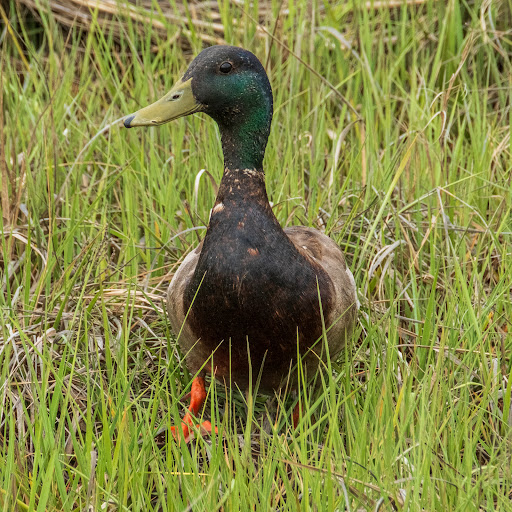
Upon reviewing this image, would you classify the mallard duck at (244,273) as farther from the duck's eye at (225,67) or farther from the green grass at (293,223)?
the green grass at (293,223)

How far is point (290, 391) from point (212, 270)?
565 mm

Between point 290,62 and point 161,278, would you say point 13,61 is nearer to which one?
point 290,62

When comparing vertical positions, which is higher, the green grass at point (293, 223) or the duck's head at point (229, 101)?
the duck's head at point (229, 101)

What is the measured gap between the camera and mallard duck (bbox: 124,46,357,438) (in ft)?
8.43

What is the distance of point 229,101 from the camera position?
8.83ft

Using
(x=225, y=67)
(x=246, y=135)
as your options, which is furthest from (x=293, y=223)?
(x=225, y=67)

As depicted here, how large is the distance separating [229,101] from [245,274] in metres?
0.56

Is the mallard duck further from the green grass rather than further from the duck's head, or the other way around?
the green grass

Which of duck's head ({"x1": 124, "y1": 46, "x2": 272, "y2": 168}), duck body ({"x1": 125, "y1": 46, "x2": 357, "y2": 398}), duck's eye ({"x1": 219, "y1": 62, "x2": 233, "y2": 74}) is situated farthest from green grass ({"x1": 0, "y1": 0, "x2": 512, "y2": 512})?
duck's eye ({"x1": 219, "y1": 62, "x2": 233, "y2": 74})

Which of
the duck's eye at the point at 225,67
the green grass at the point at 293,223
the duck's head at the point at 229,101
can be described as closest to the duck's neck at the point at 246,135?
the duck's head at the point at 229,101

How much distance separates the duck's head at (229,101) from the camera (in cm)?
267

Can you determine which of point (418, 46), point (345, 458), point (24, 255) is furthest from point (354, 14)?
point (345, 458)

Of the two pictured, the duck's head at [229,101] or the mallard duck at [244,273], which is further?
the duck's head at [229,101]

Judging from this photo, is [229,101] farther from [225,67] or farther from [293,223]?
[293,223]
